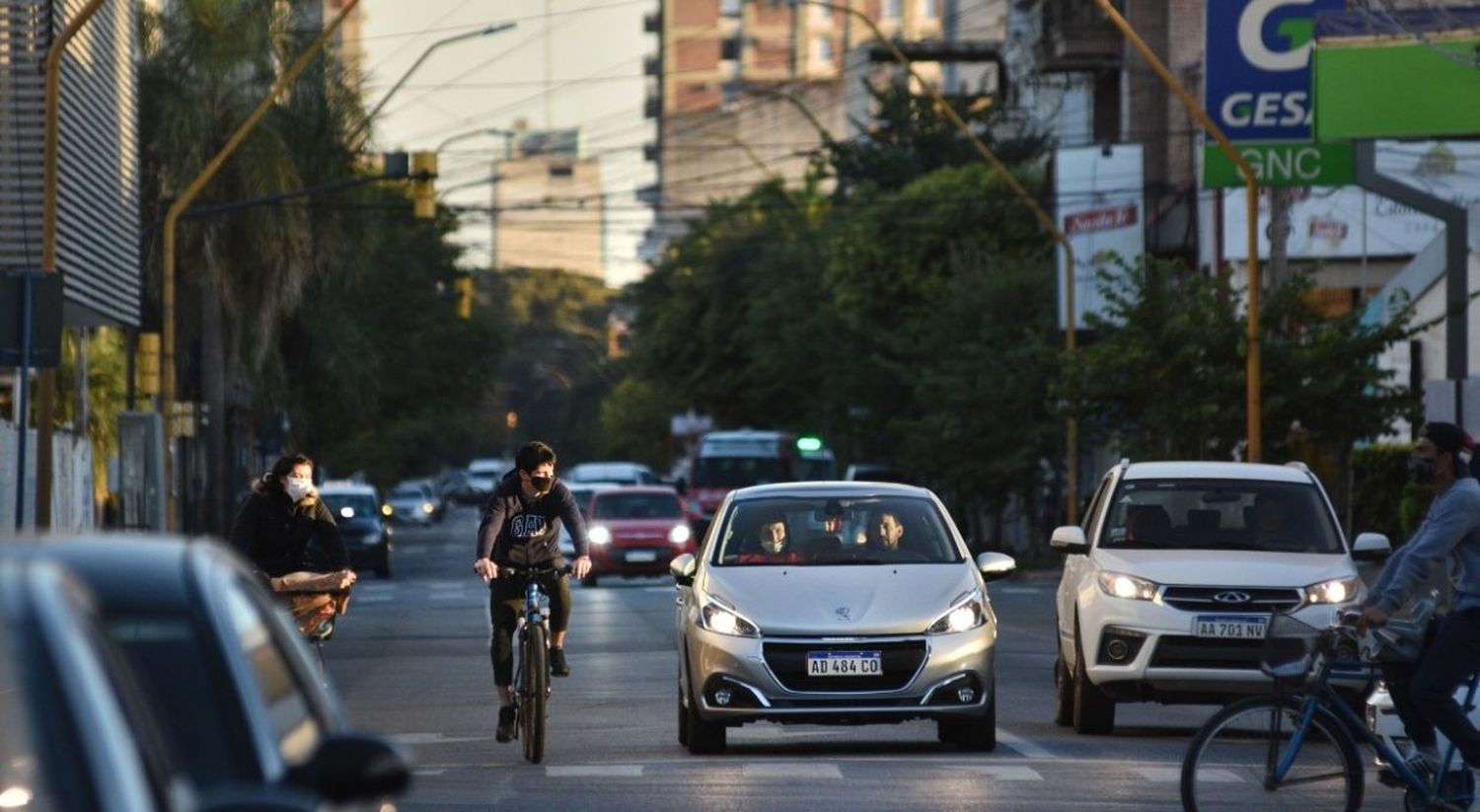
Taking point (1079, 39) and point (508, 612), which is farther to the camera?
point (1079, 39)

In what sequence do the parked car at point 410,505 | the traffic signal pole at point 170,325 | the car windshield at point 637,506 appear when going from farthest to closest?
1. the parked car at point 410,505
2. the car windshield at point 637,506
3. the traffic signal pole at point 170,325

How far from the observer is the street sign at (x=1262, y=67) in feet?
132

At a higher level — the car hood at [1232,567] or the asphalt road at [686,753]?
the car hood at [1232,567]

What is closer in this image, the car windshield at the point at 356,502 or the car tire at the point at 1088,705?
the car tire at the point at 1088,705

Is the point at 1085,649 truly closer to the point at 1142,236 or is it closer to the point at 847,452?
the point at 1142,236

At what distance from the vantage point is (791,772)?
51.9 feet

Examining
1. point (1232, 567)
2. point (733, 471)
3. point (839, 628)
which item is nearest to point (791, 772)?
point (839, 628)

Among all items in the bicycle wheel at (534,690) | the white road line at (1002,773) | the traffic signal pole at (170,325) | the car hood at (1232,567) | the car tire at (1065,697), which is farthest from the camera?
the traffic signal pole at (170,325)

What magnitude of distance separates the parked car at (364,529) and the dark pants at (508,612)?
3333cm

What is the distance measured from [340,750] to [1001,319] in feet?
177

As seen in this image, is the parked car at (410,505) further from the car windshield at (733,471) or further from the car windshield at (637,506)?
the car windshield at (637,506)

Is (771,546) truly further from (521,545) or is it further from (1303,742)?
(1303,742)

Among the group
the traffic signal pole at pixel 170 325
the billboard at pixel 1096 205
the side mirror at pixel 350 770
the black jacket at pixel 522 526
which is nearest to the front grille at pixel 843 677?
the black jacket at pixel 522 526

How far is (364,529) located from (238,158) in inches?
250
